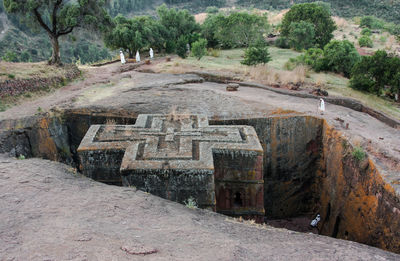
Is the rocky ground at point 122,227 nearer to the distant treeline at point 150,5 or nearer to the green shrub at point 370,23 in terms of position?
the green shrub at point 370,23

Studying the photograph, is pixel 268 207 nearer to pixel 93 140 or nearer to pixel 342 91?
pixel 93 140

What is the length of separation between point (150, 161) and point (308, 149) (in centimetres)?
527

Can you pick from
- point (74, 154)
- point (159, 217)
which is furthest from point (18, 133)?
point (159, 217)

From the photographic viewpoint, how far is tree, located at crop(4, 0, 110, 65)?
517 inches

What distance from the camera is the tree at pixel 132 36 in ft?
61.7

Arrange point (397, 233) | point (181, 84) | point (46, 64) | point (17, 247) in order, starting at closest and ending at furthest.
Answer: point (17, 247)
point (397, 233)
point (181, 84)
point (46, 64)

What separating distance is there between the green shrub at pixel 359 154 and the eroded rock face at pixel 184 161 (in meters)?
2.17

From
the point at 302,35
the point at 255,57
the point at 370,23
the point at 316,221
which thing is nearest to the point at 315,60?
the point at 255,57

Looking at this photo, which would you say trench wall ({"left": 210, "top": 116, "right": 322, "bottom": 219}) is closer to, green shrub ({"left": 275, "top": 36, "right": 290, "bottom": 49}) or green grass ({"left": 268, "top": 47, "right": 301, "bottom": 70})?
green grass ({"left": 268, "top": 47, "right": 301, "bottom": 70})

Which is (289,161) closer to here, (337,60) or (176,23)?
(337,60)

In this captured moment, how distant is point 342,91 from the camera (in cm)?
1284

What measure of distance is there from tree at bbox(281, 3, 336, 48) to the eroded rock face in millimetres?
21567

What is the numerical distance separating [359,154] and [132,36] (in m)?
16.3

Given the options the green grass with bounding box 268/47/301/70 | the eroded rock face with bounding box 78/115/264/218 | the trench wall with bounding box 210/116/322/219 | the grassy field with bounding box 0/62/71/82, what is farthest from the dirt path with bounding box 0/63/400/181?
the green grass with bounding box 268/47/301/70
